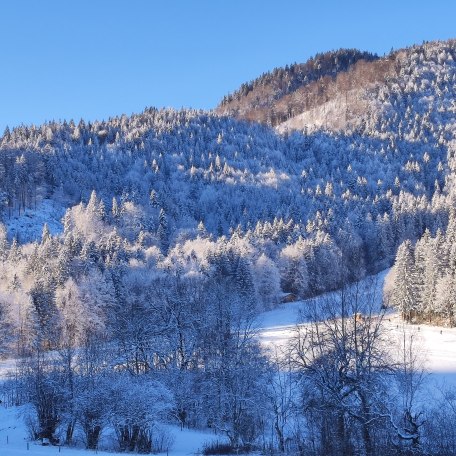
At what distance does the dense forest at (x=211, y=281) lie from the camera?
25.8 metres

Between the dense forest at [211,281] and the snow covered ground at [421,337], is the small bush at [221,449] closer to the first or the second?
the dense forest at [211,281]

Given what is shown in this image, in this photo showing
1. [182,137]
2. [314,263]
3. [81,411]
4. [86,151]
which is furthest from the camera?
[182,137]

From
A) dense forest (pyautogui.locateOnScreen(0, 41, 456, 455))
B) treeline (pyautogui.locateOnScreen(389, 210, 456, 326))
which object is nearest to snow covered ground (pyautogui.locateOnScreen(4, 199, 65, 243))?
dense forest (pyautogui.locateOnScreen(0, 41, 456, 455))

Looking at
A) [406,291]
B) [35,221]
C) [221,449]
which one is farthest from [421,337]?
[35,221]

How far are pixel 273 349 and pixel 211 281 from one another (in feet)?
47.4

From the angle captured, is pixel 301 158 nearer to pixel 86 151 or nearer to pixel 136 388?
pixel 86 151

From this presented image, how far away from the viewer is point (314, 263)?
109m

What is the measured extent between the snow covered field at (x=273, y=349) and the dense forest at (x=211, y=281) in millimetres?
1350

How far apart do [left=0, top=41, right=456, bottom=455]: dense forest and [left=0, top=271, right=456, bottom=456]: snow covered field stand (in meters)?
1.35

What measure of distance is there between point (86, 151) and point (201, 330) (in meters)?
144

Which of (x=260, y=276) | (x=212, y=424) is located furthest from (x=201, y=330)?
(x=260, y=276)

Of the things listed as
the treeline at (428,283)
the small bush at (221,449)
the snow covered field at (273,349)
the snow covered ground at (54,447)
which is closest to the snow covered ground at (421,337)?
the snow covered field at (273,349)

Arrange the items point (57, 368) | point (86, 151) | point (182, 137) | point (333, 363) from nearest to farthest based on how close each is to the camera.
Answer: point (333, 363) → point (57, 368) → point (86, 151) → point (182, 137)

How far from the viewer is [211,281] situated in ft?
224
